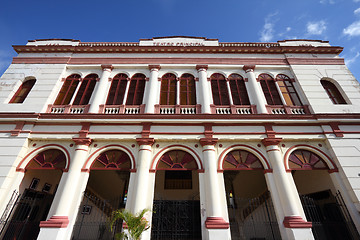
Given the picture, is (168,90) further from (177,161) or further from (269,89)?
(269,89)

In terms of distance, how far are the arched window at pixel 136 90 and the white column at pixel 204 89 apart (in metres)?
3.29

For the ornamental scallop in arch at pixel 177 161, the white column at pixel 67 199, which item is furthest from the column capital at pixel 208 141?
the white column at pixel 67 199

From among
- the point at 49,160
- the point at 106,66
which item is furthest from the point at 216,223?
the point at 106,66

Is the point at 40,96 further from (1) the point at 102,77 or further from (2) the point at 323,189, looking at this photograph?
(2) the point at 323,189

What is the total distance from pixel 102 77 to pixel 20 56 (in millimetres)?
5434

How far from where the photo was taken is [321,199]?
28.8ft

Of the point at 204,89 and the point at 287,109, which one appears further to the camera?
the point at 204,89

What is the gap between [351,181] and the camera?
23.8ft

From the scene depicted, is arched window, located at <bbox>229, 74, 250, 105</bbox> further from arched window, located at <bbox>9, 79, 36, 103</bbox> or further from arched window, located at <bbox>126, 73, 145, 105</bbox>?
arched window, located at <bbox>9, 79, 36, 103</bbox>

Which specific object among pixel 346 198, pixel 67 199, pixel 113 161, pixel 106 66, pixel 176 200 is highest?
pixel 106 66

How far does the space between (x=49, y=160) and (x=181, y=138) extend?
6.01 metres

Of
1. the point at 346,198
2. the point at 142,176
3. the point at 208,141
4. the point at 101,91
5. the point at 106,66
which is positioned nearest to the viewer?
the point at 346,198

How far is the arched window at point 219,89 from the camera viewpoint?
32.1 ft

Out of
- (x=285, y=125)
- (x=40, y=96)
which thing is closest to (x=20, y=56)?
(x=40, y=96)
